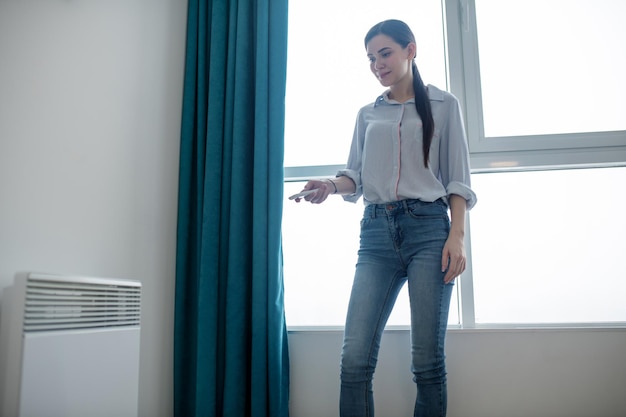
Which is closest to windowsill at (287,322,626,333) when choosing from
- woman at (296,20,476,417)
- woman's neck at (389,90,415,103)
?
woman at (296,20,476,417)

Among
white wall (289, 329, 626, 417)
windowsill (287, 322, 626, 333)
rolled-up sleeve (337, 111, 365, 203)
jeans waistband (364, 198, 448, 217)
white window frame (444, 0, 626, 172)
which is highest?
white window frame (444, 0, 626, 172)

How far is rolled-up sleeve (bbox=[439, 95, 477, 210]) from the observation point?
1.45 metres

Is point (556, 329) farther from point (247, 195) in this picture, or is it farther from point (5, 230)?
point (5, 230)

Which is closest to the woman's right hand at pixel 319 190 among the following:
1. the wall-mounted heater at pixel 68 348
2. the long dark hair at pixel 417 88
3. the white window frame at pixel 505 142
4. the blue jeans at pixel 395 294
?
the blue jeans at pixel 395 294

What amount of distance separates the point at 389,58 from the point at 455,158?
37 cm

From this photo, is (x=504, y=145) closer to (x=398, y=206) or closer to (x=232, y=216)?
(x=398, y=206)

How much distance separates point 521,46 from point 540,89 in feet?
0.64

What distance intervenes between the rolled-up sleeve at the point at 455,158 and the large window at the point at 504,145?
49cm

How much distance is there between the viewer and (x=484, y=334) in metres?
1.80

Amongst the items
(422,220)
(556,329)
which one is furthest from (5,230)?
(556,329)

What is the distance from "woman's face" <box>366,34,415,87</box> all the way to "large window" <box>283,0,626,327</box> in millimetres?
526

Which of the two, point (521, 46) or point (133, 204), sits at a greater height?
point (521, 46)

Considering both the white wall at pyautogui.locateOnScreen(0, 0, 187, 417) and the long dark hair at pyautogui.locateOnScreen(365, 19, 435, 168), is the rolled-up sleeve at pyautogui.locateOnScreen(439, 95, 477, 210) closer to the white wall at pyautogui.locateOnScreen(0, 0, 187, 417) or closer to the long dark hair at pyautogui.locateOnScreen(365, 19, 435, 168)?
the long dark hair at pyautogui.locateOnScreen(365, 19, 435, 168)

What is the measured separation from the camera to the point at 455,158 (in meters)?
1.48
